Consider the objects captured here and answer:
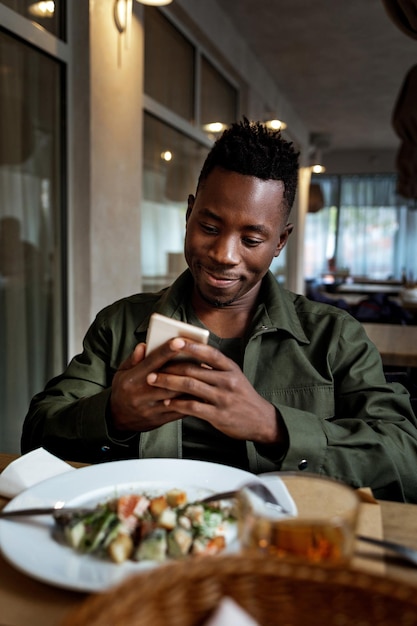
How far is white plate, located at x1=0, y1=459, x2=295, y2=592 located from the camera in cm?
59

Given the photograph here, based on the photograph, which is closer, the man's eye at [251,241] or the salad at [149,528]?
the salad at [149,528]

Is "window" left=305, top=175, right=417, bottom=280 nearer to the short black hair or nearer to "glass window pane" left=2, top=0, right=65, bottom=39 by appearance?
"glass window pane" left=2, top=0, right=65, bottom=39

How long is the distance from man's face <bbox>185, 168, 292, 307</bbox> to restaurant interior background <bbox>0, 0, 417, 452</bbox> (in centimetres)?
88

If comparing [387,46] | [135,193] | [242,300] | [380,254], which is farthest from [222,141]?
[380,254]

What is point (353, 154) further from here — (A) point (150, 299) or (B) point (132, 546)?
(B) point (132, 546)

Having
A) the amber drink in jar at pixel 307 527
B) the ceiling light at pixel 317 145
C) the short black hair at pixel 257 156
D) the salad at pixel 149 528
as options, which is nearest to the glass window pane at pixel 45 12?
the short black hair at pixel 257 156

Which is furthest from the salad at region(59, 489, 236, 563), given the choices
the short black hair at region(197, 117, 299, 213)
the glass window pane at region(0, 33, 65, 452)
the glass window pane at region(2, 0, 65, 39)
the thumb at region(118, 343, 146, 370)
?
the glass window pane at region(2, 0, 65, 39)

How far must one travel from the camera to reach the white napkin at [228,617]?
18.1 inches

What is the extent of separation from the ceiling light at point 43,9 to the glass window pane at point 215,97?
236 centimetres

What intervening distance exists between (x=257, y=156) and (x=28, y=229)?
1.81 metres

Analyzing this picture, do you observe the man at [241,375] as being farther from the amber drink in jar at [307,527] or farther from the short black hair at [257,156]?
the amber drink in jar at [307,527]

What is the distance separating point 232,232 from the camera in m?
1.20

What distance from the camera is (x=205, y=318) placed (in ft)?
4.52

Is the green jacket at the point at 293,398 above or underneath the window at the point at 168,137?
underneath
